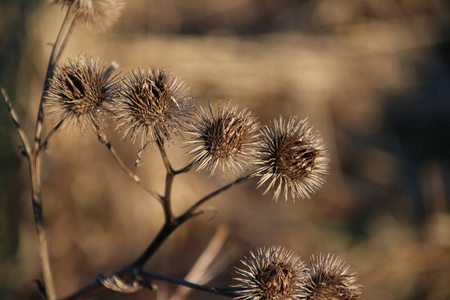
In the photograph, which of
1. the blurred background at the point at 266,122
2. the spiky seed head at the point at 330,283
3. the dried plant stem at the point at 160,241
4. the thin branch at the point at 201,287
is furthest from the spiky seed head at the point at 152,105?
the blurred background at the point at 266,122

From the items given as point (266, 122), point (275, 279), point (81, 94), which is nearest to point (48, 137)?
point (81, 94)

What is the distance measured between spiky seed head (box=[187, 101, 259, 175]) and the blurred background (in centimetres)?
107

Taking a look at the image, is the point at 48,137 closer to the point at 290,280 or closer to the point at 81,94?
the point at 81,94

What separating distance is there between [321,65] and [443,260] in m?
1.58

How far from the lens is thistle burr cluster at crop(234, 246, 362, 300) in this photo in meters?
1.06

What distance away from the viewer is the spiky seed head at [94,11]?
1231 mm

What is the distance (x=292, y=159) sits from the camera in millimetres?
1156

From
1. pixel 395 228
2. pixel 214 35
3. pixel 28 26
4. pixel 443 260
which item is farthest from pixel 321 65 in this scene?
pixel 28 26

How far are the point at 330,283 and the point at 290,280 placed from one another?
118 millimetres

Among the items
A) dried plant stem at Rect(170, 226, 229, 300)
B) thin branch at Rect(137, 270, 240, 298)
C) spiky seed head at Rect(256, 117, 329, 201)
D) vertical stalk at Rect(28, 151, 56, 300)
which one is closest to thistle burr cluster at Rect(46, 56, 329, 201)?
spiky seed head at Rect(256, 117, 329, 201)

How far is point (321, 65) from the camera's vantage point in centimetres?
337

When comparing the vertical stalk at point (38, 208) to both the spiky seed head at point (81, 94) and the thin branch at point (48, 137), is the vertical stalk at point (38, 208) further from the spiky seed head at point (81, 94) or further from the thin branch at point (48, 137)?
the spiky seed head at point (81, 94)

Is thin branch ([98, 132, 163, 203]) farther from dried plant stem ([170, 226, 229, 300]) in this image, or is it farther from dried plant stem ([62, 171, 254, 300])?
dried plant stem ([170, 226, 229, 300])

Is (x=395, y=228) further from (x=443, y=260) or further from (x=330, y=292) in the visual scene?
(x=330, y=292)
